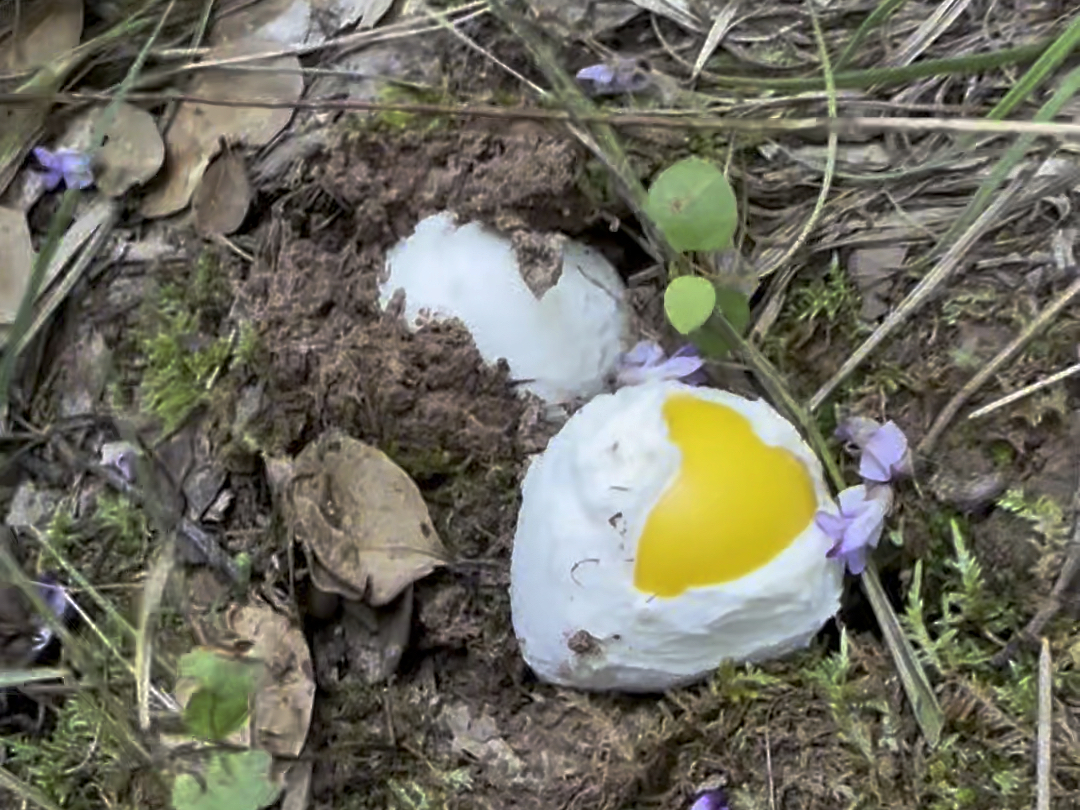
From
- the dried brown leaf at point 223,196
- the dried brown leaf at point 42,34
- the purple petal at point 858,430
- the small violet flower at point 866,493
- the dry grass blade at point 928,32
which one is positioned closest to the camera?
the small violet flower at point 866,493

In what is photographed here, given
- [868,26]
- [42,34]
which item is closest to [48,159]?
[42,34]

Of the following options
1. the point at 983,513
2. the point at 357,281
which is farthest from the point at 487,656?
the point at 983,513

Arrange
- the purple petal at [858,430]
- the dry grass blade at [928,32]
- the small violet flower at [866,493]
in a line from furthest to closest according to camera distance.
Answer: the dry grass blade at [928,32], the purple petal at [858,430], the small violet flower at [866,493]

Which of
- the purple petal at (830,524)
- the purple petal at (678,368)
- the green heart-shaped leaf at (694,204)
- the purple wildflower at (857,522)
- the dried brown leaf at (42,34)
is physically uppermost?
the dried brown leaf at (42,34)

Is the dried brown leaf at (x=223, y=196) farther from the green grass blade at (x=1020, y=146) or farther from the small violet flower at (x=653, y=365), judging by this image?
the green grass blade at (x=1020, y=146)

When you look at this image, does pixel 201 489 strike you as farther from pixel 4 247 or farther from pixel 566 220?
pixel 566 220

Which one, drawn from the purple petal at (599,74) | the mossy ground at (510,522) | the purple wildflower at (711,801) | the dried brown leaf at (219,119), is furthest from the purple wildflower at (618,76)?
the purple wildflower at (711,801)

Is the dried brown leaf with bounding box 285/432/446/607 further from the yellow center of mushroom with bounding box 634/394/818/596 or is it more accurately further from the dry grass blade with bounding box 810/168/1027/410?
the dry grass blade with bounding box 810/168/1027/410
